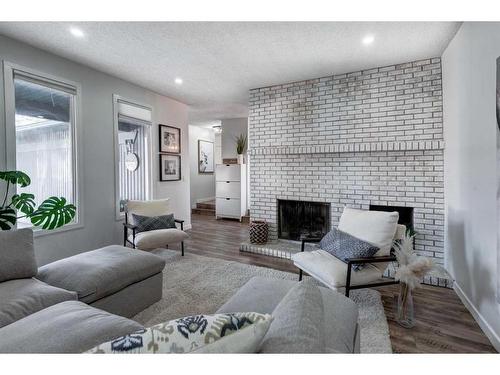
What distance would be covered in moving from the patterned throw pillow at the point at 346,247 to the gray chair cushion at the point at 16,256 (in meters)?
2.48

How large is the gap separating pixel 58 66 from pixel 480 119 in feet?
14.3

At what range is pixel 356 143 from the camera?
358 centimetres

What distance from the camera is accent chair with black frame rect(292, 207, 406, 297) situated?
2215mm

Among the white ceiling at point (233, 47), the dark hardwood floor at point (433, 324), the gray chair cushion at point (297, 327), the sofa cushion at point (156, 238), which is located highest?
the white ceiling at point (233, 47)

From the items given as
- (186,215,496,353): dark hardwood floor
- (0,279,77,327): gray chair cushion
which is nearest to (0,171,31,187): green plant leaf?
(0,279,77,327): gray chair cushion

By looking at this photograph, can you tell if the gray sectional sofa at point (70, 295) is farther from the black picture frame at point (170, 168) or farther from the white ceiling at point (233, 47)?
the black picture frame at point (170, 168)

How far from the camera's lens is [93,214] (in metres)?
3.59

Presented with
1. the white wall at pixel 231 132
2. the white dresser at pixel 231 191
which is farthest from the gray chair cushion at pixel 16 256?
the white wall at pixel 231 132

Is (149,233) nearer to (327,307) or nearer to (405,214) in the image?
(327,307)

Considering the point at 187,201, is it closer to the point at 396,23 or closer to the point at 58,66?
the point at 58,66

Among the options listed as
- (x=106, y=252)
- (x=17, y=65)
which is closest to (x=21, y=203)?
(x=106, y=252)

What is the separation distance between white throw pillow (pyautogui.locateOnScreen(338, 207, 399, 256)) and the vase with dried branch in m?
0.31

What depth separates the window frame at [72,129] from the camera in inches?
107

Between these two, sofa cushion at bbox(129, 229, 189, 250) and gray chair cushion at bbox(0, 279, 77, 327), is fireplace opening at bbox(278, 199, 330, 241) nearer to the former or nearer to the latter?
sofa cushion at bbox(129, 229, 189, 250)
